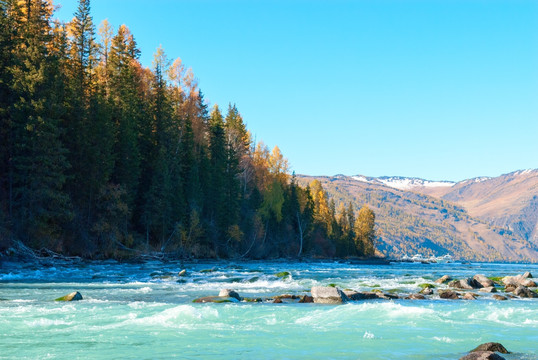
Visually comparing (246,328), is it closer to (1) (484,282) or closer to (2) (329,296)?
(2) (329,296)

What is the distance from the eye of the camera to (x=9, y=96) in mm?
37500

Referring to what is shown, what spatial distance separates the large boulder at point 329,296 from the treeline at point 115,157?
83.5ft

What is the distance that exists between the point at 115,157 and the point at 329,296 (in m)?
33.7

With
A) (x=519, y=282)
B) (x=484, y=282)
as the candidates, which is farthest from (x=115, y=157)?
(x=519, y=282)

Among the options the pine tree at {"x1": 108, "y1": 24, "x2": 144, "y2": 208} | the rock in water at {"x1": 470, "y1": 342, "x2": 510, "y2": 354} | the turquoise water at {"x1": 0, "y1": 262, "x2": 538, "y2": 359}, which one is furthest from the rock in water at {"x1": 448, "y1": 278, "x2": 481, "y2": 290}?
the pine tree at {"x1": 108, "y1": 24, "x2": 144, "y2": 208}

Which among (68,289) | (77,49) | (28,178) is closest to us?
(68,289)

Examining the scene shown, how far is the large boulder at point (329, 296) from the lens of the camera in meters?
18.5

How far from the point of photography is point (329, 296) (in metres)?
18.7

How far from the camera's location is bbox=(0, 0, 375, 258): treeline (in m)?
36.9

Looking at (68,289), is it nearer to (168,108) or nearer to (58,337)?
(58,337)

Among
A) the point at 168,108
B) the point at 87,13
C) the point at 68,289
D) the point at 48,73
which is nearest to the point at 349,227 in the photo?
the point at 168,108

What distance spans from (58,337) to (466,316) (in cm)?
1215

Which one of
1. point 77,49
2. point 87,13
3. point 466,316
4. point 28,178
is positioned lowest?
point 466,316

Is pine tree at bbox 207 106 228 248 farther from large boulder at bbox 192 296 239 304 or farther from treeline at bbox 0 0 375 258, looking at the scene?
large boulder at bbox 192 296 239 304
